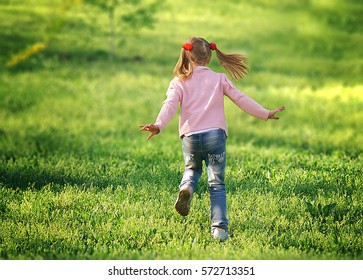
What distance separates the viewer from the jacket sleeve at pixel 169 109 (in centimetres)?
584

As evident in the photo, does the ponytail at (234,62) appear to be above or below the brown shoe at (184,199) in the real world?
above

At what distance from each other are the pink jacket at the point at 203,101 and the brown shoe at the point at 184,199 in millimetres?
549

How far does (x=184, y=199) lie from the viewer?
5809mm

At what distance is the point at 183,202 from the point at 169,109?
0.86 meters

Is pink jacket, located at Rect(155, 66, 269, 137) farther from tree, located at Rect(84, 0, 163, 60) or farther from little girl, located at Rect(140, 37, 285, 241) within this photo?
tree, located at Rect(84, 0, 163, 60)

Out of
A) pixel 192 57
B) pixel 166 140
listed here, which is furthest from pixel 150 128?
pixel 166 140

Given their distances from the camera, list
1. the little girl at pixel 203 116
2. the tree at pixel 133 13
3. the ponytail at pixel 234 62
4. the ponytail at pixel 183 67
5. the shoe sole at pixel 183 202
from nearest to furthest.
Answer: the shoe sole at pixel 183 202 < the little girl at pixel 203 116 < the ponytail at pixel 183 67 < the ponytail at pixel 234 62 < the tree at pixel 133 13

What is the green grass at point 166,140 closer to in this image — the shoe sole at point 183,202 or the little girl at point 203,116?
the shoe sole at point 183,202

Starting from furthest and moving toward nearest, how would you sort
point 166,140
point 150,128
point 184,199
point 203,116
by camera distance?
point 166,140 < point 203,116 < point 184,199 < point 150,128

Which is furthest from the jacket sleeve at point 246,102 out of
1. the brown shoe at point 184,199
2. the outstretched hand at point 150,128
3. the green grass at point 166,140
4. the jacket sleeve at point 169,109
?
the green grass at point 166,140

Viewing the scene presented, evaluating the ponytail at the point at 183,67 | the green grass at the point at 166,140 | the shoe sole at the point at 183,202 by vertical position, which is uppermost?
the ponytail at the point at 183,67

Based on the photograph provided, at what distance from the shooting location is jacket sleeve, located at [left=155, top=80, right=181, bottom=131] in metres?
5.84

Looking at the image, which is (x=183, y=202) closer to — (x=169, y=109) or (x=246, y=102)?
(x=169, y=109)
